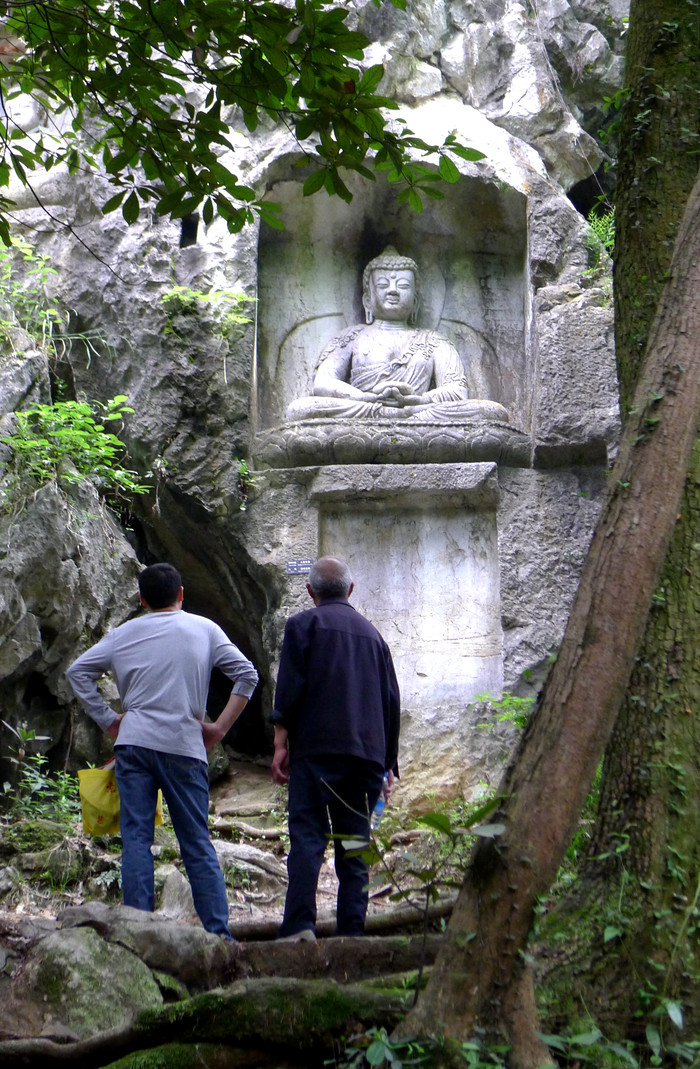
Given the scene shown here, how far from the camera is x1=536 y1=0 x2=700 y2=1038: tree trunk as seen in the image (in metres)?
2.82

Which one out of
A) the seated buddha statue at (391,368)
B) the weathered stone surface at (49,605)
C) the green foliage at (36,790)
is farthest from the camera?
the seated buddha statue at (391,368)

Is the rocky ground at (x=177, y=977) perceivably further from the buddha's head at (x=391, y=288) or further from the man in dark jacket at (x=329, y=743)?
the buddha's head at (x=391, y=288)

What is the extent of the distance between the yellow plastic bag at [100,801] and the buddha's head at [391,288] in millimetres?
5155

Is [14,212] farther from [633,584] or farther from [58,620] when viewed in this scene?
[633,584]

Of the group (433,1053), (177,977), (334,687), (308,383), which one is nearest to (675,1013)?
(433,1053)

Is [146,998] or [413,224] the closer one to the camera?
[146,998]

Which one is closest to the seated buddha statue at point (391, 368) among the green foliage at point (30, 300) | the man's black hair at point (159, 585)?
the green foliage at point (30, 300)

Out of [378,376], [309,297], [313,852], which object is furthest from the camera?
[309,297]

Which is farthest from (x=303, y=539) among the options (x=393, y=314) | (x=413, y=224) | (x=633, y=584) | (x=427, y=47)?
(x=633, y=584)

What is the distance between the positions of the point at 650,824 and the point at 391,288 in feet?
20.4

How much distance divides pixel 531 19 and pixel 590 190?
1.57 meters

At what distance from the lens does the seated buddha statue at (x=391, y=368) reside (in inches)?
304

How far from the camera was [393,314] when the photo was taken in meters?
8.58

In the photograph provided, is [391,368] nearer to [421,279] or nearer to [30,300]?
[421,279]
